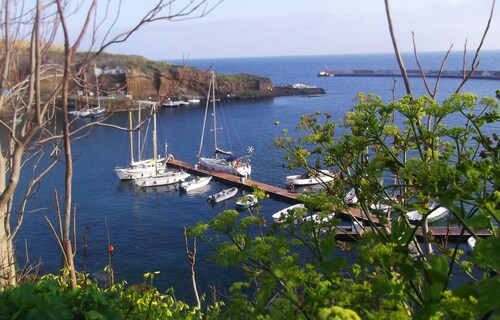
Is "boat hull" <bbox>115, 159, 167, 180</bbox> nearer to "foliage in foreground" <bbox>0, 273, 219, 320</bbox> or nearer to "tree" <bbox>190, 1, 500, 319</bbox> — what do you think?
"foliage in foreground" <bbox>0, 273, 219, 320</bbox>

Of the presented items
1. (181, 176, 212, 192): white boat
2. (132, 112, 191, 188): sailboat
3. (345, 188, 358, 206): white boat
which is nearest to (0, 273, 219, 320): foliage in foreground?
(345, 188, 358, 206): white boat

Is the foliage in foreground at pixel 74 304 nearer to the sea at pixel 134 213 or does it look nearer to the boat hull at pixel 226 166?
the sea at pixel 134 213

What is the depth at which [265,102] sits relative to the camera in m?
58.1

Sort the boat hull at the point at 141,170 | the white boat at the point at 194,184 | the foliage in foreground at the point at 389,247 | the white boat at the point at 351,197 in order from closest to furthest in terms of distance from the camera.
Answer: the foliage in foreground at the point at 389,247, the white boat at the point at 351,197, the white boat at the point at 194,184, the boat hull at the point at 141,170

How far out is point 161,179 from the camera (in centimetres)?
2541

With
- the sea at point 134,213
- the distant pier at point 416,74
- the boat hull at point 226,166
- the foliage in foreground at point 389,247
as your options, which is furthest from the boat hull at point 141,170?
the distant pier at point 416,74

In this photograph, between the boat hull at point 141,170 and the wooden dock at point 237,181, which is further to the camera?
the boat hull at point 141,170

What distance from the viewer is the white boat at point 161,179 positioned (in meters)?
25.3

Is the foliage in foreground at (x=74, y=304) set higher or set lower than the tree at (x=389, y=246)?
lower

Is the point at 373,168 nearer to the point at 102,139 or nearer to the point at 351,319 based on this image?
the point at 351,319

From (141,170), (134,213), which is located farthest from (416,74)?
(134,213)

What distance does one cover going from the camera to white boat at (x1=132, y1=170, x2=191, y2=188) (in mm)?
25325

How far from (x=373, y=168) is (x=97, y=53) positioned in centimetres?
172

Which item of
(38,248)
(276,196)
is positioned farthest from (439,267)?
(276,196)
